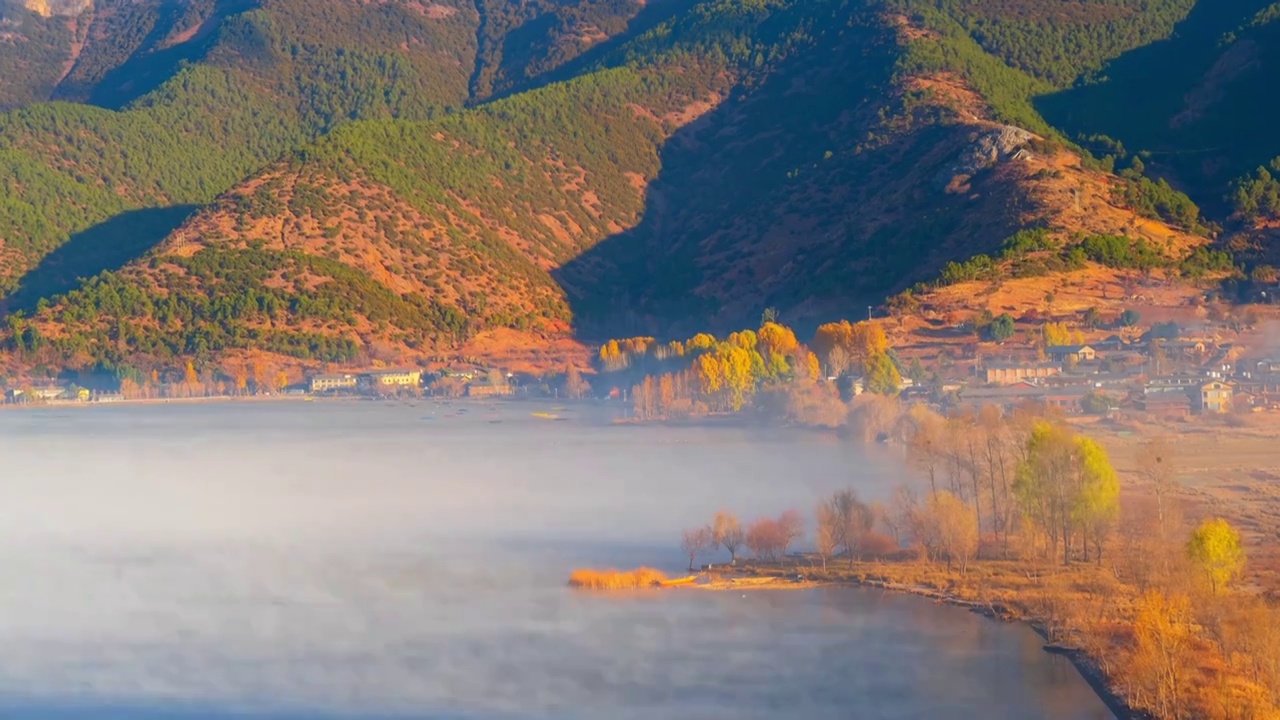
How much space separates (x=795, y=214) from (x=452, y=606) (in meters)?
101

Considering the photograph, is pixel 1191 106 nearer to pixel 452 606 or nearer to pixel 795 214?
pixel 795 214

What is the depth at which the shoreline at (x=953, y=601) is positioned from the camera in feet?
114

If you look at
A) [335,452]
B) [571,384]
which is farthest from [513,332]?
[335,452]

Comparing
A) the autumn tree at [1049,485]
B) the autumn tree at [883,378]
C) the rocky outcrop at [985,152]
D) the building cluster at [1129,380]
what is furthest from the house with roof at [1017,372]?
the rocky outcrop at [985,152]

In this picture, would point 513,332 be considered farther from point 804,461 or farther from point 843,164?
point 804,461

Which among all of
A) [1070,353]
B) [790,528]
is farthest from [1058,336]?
[790,528]

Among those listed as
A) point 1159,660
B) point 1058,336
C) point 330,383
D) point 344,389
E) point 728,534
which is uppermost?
point 330,383

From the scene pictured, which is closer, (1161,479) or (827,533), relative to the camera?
(1161,479)

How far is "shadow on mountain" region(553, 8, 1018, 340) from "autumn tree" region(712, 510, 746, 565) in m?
58.4

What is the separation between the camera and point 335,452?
81375 millimetres

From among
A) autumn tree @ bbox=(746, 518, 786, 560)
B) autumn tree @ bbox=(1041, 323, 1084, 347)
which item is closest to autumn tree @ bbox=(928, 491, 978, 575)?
autumn tree @ bbox=(746, 518, 786, 560)

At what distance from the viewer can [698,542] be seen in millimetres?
50344

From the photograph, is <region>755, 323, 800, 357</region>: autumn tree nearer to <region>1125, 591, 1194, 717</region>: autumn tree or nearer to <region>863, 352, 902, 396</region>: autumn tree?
<region>863, 352, 902, 396</region>: autumn tree

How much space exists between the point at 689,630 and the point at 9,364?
305 ft
